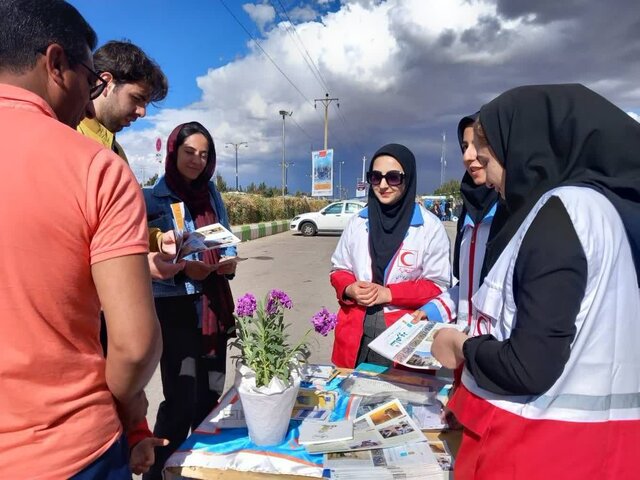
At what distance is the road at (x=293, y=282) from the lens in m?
4.19

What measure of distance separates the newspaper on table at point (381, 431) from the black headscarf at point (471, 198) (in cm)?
78

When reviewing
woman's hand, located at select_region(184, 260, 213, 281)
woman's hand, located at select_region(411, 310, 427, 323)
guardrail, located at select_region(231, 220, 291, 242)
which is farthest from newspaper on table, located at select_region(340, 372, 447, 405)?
guardrail, located at select_region(231, 220, 291, 242)

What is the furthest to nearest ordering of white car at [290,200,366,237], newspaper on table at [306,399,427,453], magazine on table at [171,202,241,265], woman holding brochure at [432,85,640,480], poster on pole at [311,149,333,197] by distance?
1. poster on pole at [311,149,333,197]
2. white car at [290,200,366,237]
3. magazine on table at [171,202,241,265]
4. newspaper on table at [306,399,427,453]
5. woman holding brochure at [432,85,640,480]

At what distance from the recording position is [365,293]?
2.13 meters

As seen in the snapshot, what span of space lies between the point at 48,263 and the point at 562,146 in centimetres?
120

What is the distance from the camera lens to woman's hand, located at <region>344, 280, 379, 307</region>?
2.12 meters

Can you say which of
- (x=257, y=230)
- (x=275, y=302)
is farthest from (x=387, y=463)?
(x=257, y=230)

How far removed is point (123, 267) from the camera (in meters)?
0.86

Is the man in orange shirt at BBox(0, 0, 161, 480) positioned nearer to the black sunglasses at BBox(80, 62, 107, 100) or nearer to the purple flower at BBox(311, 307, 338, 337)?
the black sunglasses at BBox(80, 62, 107, 100)

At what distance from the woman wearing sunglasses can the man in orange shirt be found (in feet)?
4.66

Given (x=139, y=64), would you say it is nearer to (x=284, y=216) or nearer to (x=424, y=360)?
(x=424, y=360)

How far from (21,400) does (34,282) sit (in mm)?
246

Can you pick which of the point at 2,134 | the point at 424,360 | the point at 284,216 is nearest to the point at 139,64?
the point at 2,134

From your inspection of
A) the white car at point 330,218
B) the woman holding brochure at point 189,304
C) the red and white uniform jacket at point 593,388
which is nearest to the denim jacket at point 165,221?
the woman holding brochure at point 189,304
